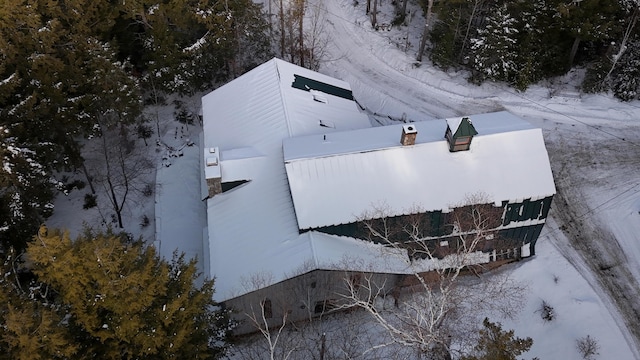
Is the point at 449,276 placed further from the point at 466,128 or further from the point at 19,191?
the point at 19,191

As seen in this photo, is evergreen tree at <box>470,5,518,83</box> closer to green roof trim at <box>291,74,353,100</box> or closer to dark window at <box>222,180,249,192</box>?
green roof trim at <box>291,74,353,100</box>

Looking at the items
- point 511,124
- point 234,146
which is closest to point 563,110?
point 511,124

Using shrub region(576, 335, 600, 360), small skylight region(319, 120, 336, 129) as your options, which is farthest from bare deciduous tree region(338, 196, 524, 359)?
small skylight region(319, 120, 336, 129)

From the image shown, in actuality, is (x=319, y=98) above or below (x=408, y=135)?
above

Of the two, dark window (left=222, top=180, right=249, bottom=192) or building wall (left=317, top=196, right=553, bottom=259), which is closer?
building wall (left=317, top=196, right=553, bottom=259)

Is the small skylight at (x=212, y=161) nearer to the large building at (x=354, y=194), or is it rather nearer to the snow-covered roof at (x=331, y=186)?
the large building at (x=354, y=194)

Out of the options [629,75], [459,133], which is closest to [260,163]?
[459,133]

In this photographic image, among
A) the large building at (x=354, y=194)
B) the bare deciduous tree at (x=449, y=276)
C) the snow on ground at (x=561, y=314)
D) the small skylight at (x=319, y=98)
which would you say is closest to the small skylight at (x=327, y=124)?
the small skylight at (x=319, y=98)
